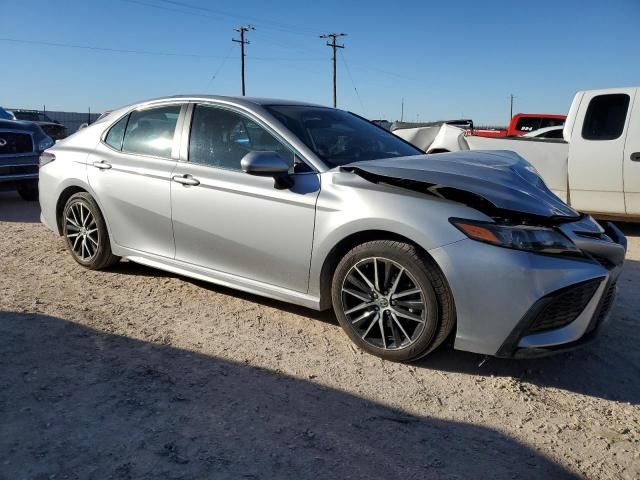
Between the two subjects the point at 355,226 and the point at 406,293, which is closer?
the point at 406,293

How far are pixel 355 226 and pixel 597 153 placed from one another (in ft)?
17.1

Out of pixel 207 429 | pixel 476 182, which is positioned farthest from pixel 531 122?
pixel 207 429

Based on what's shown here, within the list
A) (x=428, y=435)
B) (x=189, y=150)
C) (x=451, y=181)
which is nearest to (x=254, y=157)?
(x=189, y=150)

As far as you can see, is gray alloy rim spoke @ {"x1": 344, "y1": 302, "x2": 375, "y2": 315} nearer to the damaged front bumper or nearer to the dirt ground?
the dirt ground

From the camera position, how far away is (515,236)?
2869 mm

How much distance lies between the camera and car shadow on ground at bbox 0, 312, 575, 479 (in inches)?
89.0

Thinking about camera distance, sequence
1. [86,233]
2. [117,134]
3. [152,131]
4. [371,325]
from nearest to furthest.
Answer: [371,325] < [152,131] < [117,134] < [86,233]

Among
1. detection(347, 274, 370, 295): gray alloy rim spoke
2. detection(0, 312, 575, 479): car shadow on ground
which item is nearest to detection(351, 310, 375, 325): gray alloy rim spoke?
detection(347, 274, 370, 295): gray alloy rim spoke

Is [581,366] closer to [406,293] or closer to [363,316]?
[406,293]

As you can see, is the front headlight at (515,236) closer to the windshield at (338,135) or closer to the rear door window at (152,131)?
the windshield at (338,135)

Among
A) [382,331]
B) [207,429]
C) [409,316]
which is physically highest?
[409,316]

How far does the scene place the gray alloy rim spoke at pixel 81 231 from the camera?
15.7 ft

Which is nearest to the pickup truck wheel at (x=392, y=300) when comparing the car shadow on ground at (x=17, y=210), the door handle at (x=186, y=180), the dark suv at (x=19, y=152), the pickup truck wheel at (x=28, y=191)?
the door handle at (x=186, y=180)

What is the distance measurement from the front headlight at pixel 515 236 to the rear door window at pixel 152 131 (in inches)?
96.8
